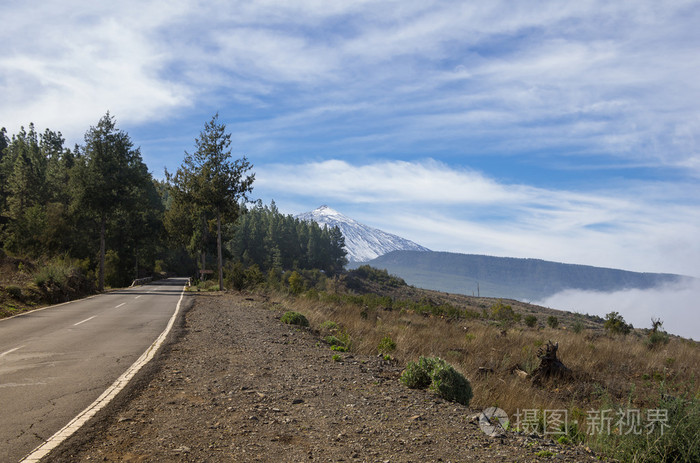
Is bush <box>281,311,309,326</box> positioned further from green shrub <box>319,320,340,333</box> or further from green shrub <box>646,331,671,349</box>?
green shrub <box>646,331,671,349</box>

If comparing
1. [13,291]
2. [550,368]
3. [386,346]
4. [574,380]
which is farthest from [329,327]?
[13,291]

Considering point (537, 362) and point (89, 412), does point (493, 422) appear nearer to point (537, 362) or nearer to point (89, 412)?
point (89, 412)

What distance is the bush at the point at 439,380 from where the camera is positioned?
6.97 m

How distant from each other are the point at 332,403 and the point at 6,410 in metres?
4.38

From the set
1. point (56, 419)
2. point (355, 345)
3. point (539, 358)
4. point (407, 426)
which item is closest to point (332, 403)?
point (407, 426)

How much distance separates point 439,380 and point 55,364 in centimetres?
755

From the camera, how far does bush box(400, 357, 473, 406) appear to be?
275 inches

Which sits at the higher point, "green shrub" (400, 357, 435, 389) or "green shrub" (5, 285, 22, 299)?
"green shrub" (400, 357, 435, 389)

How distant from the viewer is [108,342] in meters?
11.3

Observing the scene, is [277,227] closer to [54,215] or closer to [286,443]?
[54,215]

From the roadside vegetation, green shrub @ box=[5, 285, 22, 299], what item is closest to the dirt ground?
the roadside vegetation

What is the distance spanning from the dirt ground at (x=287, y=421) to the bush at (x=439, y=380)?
244mm

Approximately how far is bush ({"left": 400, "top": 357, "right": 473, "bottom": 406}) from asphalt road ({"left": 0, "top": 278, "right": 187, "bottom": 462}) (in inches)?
201

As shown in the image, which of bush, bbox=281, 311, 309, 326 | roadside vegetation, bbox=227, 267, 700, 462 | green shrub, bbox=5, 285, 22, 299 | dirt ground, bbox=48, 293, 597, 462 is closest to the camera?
dirt ground, bbox=48, 293, 597, 462
